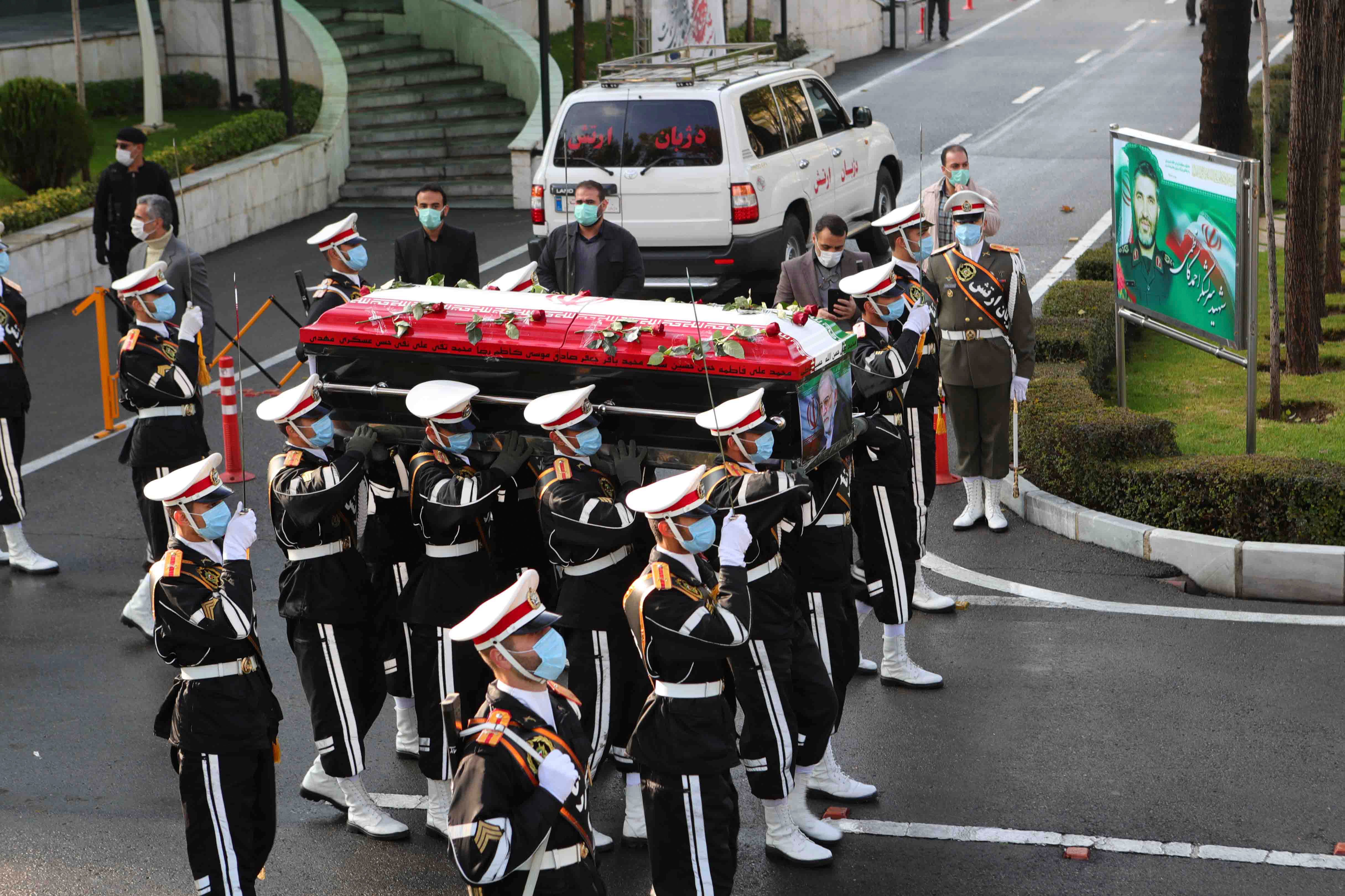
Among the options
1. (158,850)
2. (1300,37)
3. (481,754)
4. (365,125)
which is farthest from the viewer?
(365,125)

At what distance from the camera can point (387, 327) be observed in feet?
24.8

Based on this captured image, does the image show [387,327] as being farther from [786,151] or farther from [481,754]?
[786,151]

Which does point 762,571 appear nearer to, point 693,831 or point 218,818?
point 693,831

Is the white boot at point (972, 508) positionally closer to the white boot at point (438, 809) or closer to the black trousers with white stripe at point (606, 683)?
the black trousers with white stripe at point (606, 683)

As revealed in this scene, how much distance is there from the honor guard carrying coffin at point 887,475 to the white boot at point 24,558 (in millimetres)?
5251

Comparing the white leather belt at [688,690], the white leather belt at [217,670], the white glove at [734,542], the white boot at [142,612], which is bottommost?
the white boot at [142,612]

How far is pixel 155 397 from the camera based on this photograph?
8.77m

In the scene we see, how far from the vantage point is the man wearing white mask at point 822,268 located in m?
9.17

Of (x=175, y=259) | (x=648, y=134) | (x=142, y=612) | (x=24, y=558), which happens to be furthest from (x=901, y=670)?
(x=648, y=134)

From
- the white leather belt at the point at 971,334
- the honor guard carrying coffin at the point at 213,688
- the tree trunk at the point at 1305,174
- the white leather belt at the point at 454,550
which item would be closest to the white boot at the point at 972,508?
the white leather belt at the point at 971,334

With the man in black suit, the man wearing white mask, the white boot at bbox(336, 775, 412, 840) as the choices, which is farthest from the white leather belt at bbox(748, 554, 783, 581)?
the man in black suit

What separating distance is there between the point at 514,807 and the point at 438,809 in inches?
89.7

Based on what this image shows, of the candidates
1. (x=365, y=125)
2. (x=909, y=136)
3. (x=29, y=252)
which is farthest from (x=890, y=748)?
(x=909, y=136)

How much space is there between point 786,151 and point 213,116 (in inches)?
462
